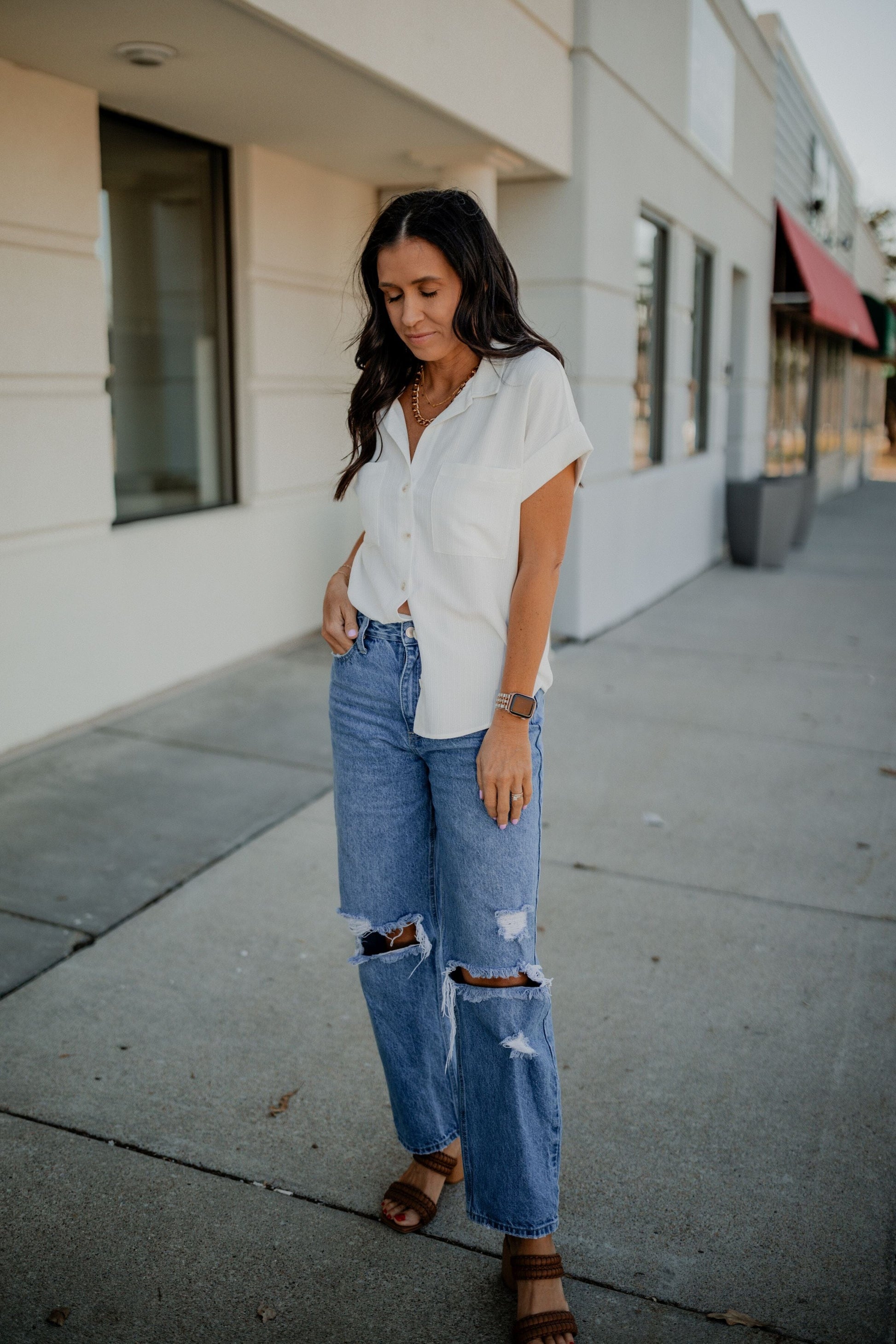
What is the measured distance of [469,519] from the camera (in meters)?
1.97

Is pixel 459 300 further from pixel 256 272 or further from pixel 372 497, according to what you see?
pixel 256 272

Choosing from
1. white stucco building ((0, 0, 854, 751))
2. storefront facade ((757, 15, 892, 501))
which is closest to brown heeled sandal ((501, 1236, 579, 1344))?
→ white stucco building ((0, 0, 854, 751))

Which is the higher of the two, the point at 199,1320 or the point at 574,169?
the point at 574,169

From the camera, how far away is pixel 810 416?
17891mm

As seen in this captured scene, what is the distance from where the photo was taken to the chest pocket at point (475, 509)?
1.96 metres

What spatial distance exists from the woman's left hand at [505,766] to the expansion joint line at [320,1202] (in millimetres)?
954

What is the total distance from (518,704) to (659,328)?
8.06 meters

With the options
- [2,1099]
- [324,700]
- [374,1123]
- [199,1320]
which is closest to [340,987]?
[374,1123]

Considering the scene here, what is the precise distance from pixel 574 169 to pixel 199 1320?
6679 millimetres

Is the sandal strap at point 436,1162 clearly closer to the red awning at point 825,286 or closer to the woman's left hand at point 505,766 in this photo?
the woman's left hand at point 505,766

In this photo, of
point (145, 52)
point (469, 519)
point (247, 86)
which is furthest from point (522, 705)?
point (247, 86)

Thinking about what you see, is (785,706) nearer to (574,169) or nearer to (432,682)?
(574,169)

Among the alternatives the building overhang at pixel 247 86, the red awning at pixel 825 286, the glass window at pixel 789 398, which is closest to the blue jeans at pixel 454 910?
the building overhang at pixel 247 86

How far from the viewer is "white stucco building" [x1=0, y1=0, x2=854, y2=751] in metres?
4.94
